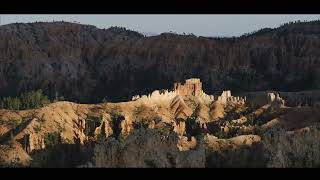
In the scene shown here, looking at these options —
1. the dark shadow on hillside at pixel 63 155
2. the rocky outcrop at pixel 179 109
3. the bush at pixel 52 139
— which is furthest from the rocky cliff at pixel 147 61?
the dark shadow on hillside at pixel 63 155

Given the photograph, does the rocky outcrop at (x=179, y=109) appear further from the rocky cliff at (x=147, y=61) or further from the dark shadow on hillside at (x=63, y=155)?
the dark shadow on hillside at (x=63, y=155)

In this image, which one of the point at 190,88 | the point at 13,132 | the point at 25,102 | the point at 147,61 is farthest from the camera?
the point at 147,61

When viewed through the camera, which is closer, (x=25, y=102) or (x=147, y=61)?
(x=25, y=102)

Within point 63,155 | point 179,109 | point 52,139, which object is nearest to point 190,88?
point 179,109

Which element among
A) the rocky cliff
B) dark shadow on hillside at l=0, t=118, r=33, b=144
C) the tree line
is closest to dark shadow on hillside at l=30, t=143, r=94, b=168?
dark shadow on hillside at l=0, t=118, r=33, b=144

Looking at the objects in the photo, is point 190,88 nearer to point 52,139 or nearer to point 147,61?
point 147,61

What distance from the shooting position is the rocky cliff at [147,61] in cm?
6544

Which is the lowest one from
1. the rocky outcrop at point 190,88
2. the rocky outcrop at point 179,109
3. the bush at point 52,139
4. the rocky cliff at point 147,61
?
the bush at point 52,139

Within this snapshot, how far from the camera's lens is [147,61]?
73.6 meters
